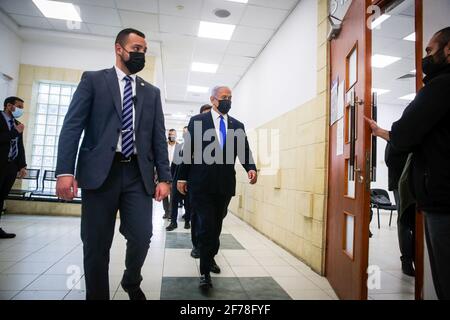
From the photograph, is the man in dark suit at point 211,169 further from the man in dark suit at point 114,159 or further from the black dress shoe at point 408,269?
the black dress shoe at point 408,269

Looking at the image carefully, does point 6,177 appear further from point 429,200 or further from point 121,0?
point 429,200

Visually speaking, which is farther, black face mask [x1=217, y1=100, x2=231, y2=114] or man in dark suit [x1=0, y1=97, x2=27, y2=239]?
man in dark suit [x1=0, y1=97, x2=27, y2=239]

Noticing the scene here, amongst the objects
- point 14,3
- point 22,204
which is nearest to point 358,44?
point 14,3

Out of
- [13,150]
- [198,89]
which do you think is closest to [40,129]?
[13,150]

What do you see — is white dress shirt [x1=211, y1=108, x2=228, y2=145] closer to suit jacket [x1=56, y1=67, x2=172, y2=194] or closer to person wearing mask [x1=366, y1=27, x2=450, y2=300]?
suit jacket [x1=56, y1=67, x2=172, y2=194]

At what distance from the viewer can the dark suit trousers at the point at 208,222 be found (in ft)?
7.52

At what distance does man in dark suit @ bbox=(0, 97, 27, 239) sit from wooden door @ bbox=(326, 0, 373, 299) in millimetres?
3639

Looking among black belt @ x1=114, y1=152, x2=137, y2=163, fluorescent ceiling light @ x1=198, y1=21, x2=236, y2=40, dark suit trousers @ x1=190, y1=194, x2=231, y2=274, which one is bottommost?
dark suit trousers @ x1=190, y1=194, x2=231, y2=274

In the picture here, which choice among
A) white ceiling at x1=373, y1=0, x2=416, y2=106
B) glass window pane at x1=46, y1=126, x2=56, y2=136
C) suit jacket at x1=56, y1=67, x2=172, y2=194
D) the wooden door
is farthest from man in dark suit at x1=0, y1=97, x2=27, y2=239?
white ceiling at x1=373, y1=0, x2=416, y2=106

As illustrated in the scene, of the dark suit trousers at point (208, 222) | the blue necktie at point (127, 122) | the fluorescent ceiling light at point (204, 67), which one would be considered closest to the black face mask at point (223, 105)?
the dark suit trousers at point (208, 222)

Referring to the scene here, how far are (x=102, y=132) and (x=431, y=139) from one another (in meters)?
1.66

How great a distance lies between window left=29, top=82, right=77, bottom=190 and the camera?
6074 mm

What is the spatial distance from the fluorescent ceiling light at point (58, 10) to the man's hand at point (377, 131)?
4.78 m

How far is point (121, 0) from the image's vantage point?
4336mm
